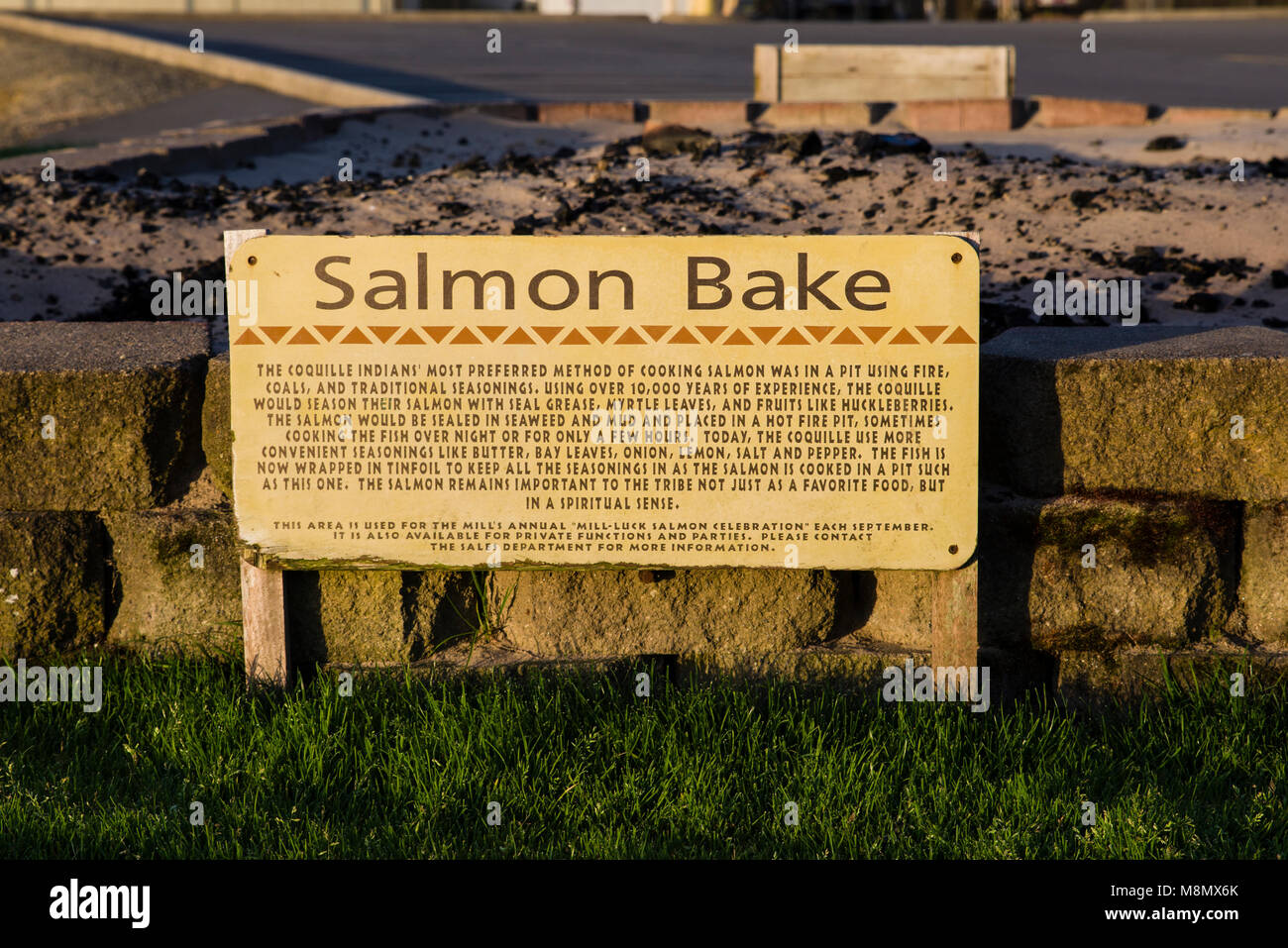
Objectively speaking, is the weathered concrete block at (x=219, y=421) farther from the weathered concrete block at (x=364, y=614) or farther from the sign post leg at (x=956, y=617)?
the sign post leg at (x=956, y=617)

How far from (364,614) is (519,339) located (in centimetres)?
87

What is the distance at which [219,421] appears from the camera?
3.42 meters

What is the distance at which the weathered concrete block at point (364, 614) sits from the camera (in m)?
3.47

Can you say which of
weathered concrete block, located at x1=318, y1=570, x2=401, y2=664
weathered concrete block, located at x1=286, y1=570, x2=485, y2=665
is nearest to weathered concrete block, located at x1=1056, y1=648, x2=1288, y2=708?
A: weathered concrete block, located at x1=286, y1=570, x2=485, y2=665

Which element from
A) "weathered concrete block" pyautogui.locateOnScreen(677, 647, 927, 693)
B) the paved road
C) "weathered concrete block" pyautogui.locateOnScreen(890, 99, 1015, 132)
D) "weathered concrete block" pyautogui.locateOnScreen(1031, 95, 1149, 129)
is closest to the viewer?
"weathered concrete block" pyautogui.locateOnScreen(677, 647, 927, 693)

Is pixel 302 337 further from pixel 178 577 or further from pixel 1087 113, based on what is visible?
pixel 1087 113

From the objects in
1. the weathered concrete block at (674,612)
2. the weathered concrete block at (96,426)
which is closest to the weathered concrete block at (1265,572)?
the weathered concrete block at (674,612)

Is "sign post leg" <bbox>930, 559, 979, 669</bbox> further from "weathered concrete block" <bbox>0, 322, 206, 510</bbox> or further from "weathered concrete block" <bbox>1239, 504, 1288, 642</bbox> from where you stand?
"weathered concrete block" <bbox>0, 322, 206, 510</bbox>

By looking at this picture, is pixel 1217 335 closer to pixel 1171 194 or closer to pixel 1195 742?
pixel 1195 742

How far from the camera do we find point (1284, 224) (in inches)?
217

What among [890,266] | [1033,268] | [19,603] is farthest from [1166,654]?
[19,603]

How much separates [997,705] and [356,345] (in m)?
1.91

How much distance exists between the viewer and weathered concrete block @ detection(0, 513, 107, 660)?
3.49 m

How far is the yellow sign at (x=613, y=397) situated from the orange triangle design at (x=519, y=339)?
0.01 m
